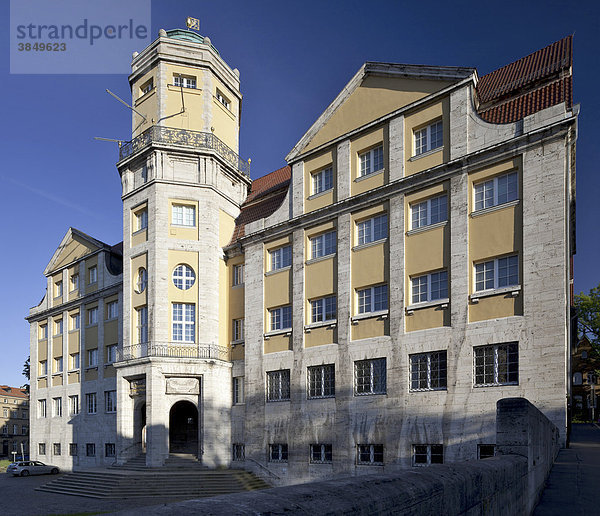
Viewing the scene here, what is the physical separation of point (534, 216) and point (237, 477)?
19396 mm

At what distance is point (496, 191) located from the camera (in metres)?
22.5

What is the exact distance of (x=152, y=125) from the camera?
1361 inches

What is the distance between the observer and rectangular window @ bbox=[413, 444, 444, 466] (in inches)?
868

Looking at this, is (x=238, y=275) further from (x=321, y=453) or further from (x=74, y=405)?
(x=74, y=405)

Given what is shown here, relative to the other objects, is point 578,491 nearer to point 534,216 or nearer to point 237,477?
point 534,216

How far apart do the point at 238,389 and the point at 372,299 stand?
1113 centimetres

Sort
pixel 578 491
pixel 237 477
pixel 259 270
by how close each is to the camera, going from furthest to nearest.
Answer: pixel 259 270, pixel 237 477, pixel 578 491

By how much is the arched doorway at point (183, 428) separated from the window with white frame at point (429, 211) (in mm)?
19342

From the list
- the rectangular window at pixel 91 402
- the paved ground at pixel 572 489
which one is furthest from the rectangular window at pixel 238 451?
the paved ground at pixel 572 489

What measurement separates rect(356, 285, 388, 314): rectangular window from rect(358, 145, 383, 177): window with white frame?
19.5ft

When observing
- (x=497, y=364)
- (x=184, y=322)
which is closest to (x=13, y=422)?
(x=184, y=322)

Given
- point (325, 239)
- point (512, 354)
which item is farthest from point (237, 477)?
point (512, 354)

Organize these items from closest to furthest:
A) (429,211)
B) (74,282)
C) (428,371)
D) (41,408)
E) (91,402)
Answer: (428,371)
(429,211)
(91,402)
(74,282)
(41,408)

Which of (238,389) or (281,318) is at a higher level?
(281,318)
